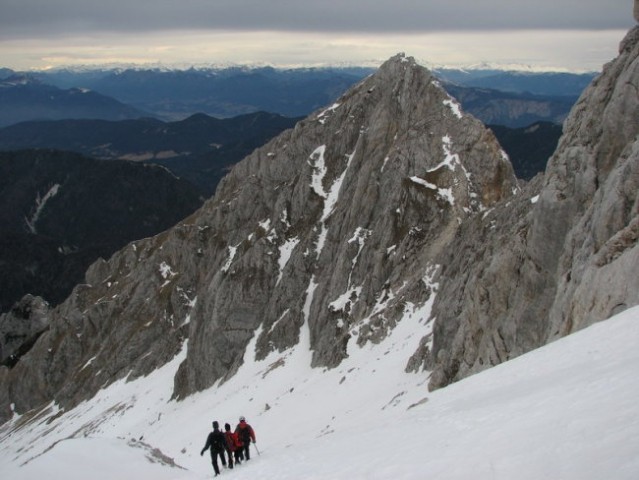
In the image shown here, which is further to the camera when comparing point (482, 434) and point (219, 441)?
point (219, 441)

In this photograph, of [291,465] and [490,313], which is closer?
[291,465]

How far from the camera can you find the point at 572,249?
2489 centimetres

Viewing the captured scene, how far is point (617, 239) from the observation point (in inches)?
786

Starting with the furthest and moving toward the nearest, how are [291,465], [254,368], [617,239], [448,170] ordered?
[254,368] → [448,170] → [617,239] → [291,465]

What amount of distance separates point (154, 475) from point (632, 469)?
69.9 ft

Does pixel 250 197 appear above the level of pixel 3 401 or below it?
above

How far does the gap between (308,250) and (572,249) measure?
1965 inches

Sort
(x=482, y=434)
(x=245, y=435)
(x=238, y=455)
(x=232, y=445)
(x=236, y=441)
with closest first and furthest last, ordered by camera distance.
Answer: (x=482, y=434)
(x=232, y=445)
(x=236, y=441)
(x=245, y=435)
(x=238, y=455)

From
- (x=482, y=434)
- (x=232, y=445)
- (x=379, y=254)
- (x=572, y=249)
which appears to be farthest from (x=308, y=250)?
(x=482, y=434)

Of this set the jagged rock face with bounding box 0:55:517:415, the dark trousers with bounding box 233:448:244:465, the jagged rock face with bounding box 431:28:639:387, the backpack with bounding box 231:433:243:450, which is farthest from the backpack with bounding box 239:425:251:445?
the jagged rock face with bounding box 0:55:517:415

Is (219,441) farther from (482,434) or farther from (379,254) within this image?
(379,254)

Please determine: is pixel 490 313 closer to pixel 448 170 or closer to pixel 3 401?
pixel 448 170

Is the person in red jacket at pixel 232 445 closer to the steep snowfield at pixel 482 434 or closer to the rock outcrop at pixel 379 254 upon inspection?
the steep snowfield at pixel 482 434

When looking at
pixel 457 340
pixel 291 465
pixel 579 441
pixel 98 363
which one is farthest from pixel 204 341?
pixel 579 441
